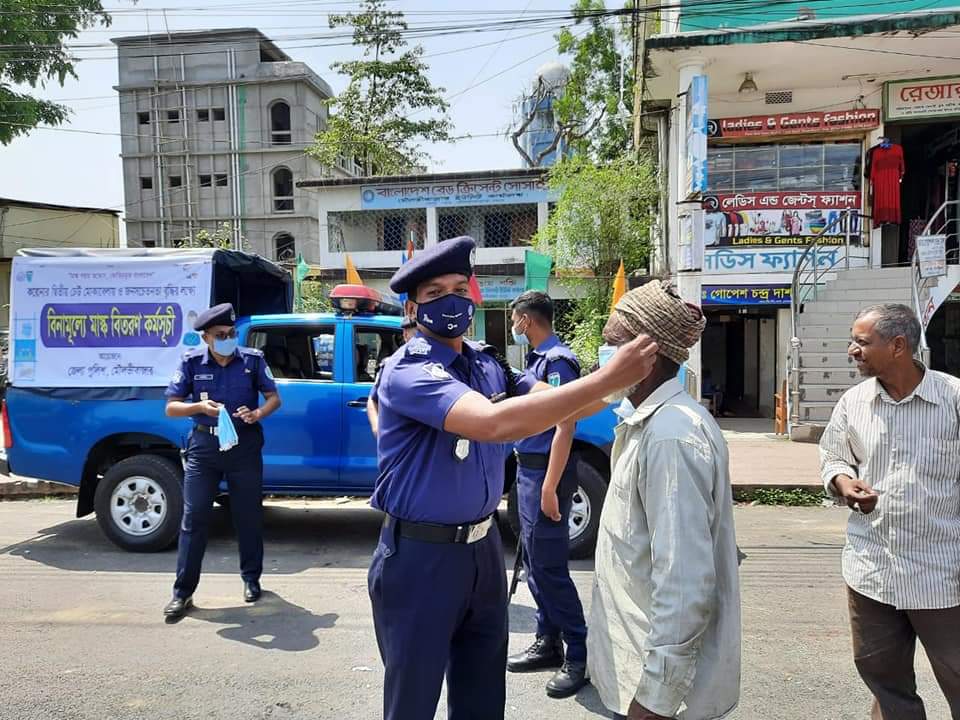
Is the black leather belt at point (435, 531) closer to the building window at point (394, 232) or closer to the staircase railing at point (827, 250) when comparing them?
the staircase railing at point (827, 250)

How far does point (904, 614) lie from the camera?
102 inches

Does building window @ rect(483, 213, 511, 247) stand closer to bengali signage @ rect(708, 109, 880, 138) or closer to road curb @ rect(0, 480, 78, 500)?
bengali signage @ rect(708, 109, 880, 138)

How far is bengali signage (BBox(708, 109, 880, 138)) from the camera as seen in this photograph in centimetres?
1318

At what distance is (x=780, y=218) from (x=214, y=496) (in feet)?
38.9

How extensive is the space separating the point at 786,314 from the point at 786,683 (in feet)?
34.7

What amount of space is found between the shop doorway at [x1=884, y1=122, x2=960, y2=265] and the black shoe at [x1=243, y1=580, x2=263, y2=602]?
518 inches

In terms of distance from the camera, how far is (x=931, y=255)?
10992mm

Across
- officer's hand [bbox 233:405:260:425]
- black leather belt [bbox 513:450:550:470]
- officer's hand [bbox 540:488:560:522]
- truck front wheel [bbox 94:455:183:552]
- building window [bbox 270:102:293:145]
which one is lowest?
truck front wheel [bbox 94:455:183:552]

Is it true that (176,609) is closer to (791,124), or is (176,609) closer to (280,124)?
(791,124)

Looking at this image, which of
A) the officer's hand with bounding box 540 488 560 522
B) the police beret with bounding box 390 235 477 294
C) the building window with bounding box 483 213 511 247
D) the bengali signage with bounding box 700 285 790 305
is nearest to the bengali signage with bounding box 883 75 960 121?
the bengali signage with bounding box 700 285 790 305

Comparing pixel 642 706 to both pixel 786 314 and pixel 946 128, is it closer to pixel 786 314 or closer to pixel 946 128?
pixel 786 314

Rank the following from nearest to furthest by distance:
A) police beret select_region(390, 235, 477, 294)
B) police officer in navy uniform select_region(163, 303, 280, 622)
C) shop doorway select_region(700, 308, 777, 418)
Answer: police beret select_region(390, 235, 477, 294)
police officer in navy uniform select_region(163, 303, 280, 622)
shop doorway select_region(700, 308, 777, 418)

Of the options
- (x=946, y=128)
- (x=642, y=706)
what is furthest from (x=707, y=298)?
(x=642, y=706)

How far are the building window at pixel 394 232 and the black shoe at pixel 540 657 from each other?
17.5 m
